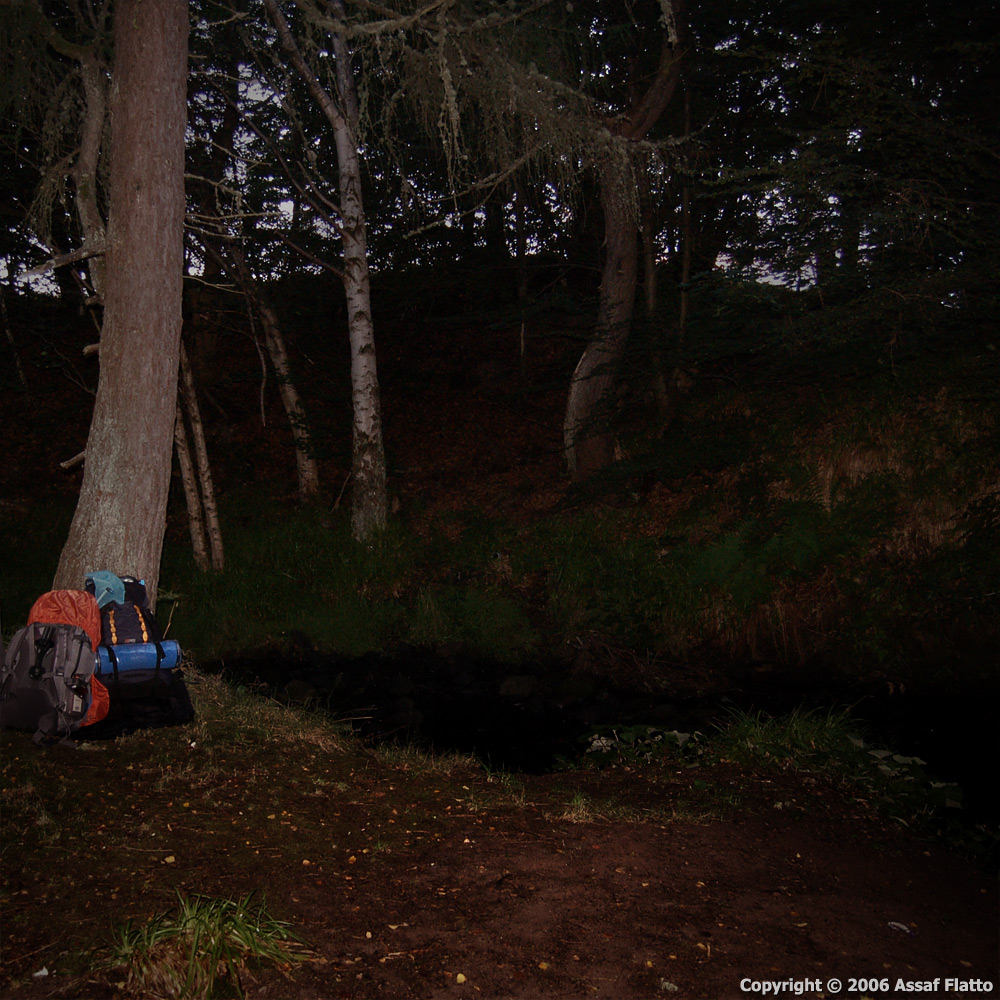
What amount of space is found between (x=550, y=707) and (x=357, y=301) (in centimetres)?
665

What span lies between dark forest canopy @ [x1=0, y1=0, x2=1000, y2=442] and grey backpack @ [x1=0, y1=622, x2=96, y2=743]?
3.10 metres

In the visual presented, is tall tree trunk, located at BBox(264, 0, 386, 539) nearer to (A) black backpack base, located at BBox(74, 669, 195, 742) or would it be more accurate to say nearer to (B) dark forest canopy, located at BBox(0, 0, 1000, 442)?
(B) dark forest canopy, located at BBox(0, 0, 1000, 442)

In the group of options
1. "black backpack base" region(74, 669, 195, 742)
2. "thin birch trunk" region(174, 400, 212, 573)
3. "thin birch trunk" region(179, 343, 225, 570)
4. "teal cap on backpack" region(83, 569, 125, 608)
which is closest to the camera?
"black backpack base" region(74, 669, 195, 742)

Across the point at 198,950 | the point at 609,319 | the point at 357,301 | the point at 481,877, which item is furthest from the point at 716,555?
the point at 198,950

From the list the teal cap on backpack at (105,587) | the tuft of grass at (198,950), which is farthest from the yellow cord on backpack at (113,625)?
the tuft of grass at (198,950)

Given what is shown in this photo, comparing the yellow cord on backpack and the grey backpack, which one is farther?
the yellow cord on backpack

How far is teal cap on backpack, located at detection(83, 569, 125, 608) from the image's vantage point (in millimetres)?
5305

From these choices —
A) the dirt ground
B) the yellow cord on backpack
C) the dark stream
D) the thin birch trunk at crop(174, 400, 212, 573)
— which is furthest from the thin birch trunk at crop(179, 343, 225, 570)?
the dirt ground

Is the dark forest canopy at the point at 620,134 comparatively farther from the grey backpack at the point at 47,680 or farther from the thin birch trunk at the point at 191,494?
the grey backpack at the point at 47,680

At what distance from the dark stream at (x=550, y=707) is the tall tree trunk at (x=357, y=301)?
117 inches

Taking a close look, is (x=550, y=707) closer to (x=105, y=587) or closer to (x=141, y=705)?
(x=141, y=705)

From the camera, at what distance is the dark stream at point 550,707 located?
6.91 m

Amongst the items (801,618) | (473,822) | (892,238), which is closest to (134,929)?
(473,822)

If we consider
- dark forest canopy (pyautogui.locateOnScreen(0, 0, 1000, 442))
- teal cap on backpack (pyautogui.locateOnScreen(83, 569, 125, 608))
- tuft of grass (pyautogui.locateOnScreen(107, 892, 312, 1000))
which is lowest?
tuft of grass (pyautogui.locateOnScreen(107, 892, 312, 1000))
